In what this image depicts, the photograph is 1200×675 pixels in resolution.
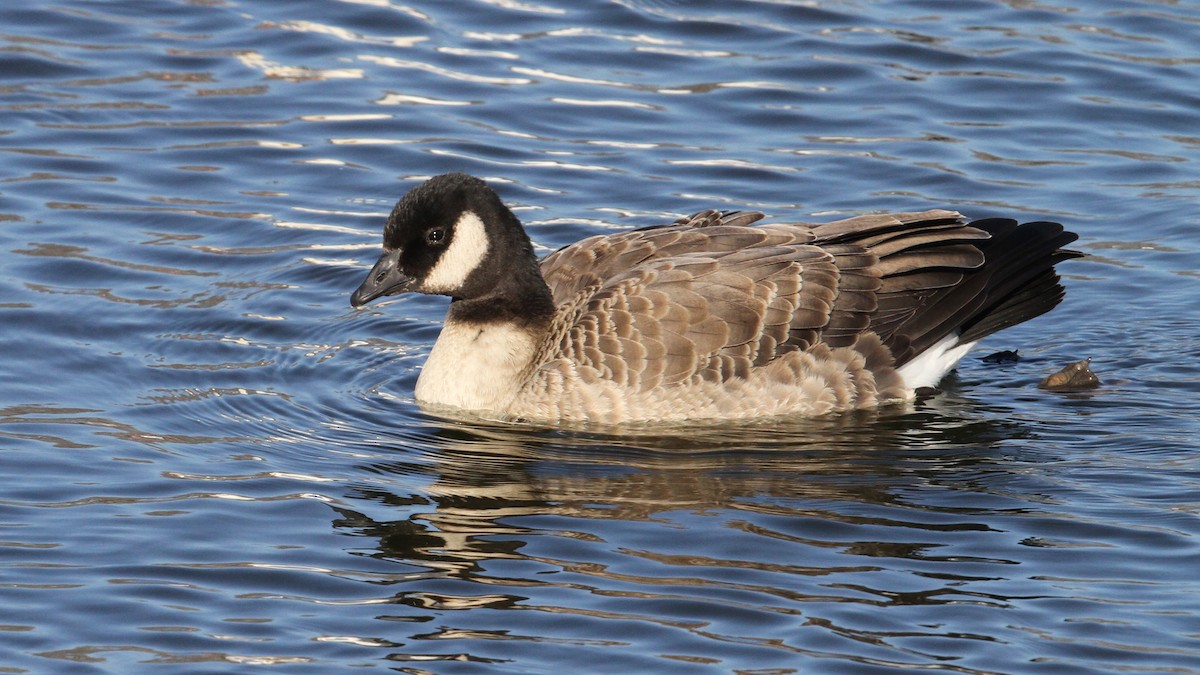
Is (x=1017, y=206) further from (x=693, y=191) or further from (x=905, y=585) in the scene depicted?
(x=905, y=585)

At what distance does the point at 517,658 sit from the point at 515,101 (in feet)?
32.6

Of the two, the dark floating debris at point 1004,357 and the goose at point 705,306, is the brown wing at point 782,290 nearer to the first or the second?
the goose at point 705,306

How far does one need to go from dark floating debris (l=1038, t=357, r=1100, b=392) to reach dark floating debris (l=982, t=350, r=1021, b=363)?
0.76 meters

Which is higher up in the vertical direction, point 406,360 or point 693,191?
point 693,191

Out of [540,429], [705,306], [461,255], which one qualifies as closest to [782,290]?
[705,306]

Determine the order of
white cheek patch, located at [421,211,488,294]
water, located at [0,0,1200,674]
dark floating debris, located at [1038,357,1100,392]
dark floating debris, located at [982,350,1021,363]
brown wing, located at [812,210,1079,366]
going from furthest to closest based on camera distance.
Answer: dark floating debris, located at [982,350,1021,363]
dark floating debris, located at [1038,357,1100,392]
brown wing, located at [812,210,1079,366]
white cheek patch, located at [421,211,488,294]
water, located at [0,0,1200,674]

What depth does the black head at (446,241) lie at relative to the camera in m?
11.7

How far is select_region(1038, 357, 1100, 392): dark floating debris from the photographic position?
12258 millimetres

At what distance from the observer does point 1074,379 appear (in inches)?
483

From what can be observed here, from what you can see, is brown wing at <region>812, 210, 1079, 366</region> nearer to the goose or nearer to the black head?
the goose

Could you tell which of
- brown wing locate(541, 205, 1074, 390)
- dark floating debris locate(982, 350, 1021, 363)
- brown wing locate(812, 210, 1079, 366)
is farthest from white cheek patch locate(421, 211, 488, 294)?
dark floating debris locate(982, 350, 1021, 363)

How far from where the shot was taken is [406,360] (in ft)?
43.2

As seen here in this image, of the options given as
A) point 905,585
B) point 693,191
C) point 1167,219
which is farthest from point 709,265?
point 1167,219

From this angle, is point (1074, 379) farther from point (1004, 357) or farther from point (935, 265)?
point (935, 265)
